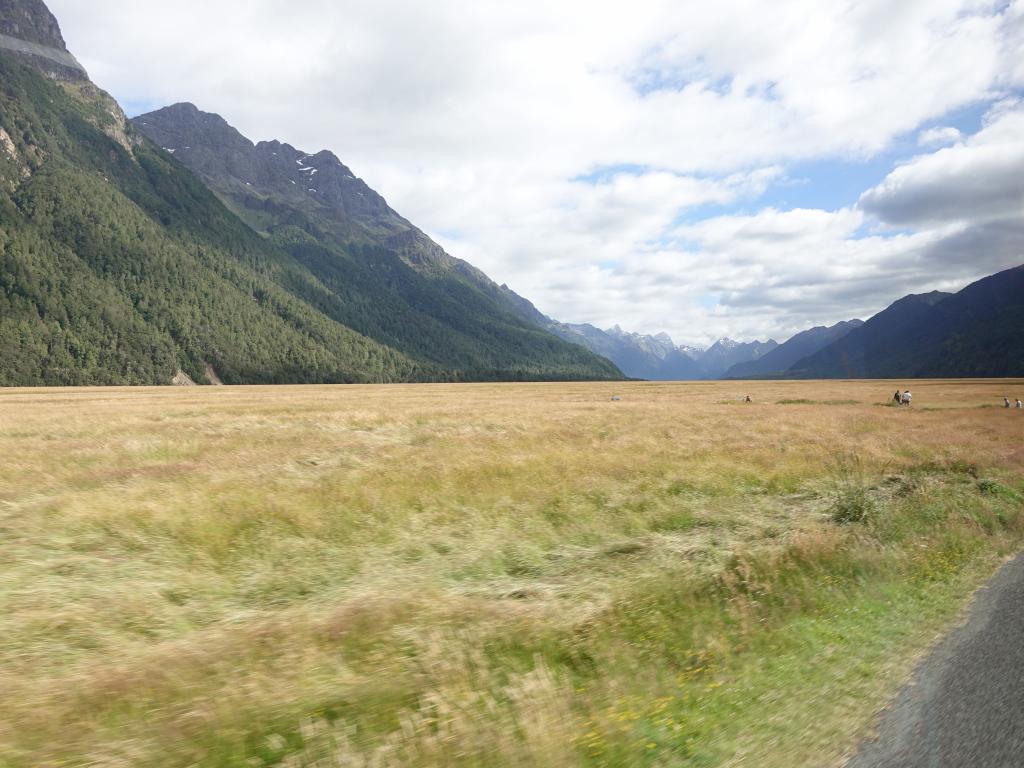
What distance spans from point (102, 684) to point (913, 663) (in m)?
9.59

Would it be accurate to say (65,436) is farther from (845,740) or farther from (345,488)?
(845,740)

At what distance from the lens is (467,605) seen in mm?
7750

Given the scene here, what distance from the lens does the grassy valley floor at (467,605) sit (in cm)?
498

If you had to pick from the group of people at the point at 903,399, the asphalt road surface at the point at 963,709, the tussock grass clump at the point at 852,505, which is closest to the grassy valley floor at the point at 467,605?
the tussock grass clump at the point at 852,505

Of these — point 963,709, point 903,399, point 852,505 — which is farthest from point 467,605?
point 903,399

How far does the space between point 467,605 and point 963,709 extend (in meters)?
5.98

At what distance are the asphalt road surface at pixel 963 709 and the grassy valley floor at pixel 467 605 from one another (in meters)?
0.25

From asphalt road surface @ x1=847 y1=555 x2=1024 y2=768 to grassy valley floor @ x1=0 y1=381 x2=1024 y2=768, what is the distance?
0.25m

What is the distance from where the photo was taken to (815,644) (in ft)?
23.7

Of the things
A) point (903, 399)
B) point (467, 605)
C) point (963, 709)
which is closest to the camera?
point (963, 709)

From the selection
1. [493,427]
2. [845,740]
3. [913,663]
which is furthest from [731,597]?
[493,427]

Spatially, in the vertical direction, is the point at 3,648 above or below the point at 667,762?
above

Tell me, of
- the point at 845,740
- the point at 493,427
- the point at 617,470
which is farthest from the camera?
the point at 493,427

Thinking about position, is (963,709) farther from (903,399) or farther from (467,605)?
(903,399)
